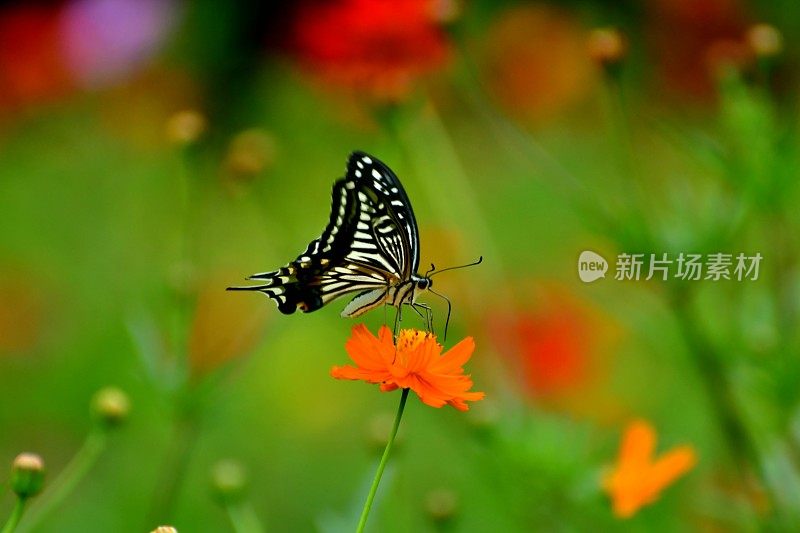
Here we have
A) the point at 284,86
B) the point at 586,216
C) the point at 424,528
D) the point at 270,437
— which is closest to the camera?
the point at 586,216

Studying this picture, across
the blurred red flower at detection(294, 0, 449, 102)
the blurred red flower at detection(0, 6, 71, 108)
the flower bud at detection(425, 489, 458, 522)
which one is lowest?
the flower bud at detection(425, 489, 458, 522)

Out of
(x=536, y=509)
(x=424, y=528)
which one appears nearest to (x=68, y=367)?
(x=424, y=528)

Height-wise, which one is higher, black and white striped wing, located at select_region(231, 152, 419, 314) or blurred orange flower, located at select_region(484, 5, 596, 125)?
blurred orange flower, located at select_region(484, 5, 596, 125)

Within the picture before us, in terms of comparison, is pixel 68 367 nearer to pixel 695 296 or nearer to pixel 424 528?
pixel 424 528

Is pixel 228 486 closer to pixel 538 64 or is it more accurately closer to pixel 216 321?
pixel 216 321

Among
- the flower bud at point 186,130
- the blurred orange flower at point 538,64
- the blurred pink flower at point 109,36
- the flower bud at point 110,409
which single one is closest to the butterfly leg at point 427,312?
the flower bud at point 110,409

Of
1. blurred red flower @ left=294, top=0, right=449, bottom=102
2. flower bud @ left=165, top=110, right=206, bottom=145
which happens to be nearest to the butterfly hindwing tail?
flower bud @ left=165, top=110, right=206, bottom=145

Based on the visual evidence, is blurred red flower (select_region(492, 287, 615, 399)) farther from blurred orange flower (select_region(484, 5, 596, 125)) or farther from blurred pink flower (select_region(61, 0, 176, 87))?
blurred pink flower (select_region(61, 0, 176, 87))
